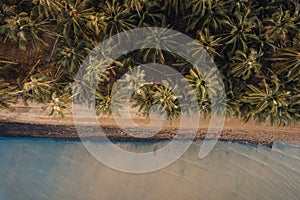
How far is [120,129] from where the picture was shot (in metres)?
5.23

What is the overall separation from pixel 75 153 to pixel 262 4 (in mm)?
3631

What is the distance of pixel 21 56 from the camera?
4582mm

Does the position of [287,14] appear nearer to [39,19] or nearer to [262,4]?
[262,4]

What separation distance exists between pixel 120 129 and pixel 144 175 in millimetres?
889

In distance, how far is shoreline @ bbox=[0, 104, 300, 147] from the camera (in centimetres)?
498

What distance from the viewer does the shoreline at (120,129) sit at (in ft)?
16.4

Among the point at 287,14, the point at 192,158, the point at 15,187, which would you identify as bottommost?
the point at 15,187

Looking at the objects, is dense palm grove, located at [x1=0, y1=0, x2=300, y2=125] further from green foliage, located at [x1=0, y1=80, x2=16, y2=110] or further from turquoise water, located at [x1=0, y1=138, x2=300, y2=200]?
turquoise water, located at [x1=0, y1=138, x2=300, y2=200]

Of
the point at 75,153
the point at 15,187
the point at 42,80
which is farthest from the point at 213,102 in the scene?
the point at 15,187

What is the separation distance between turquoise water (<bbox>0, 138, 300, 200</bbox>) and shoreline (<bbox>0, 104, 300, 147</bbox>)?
0.15 meters

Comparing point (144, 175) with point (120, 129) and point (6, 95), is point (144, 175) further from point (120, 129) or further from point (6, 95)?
point (6, 95)

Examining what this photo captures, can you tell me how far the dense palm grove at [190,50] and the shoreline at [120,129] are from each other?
726mm

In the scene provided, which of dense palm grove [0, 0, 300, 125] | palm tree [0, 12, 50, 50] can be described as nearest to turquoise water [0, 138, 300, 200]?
dense palm grove [0, 0, 300, 125]

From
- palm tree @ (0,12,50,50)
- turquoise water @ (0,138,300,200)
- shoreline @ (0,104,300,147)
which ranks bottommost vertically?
turquoise water @ (0,138,300,200)
